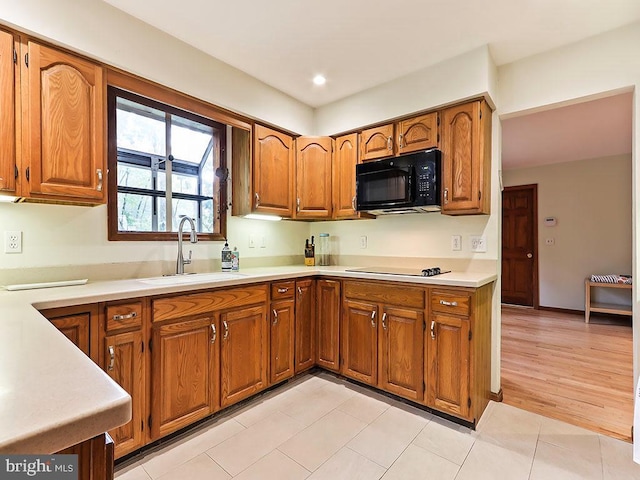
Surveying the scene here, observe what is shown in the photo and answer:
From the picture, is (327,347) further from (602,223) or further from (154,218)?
(602,223)

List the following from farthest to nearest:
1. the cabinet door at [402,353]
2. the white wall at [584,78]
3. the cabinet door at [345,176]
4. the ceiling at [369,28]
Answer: the cabinet door at [345,176] < the cabinet door at [402,353] < the white wall at [584,78] < the ceiling at [369,28]

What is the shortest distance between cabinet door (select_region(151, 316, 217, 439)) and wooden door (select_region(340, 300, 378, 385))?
1.03 meters

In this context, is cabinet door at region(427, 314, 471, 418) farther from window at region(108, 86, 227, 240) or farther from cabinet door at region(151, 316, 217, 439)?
window at region(108, 86, 227, 240)

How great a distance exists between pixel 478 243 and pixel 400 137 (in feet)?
3.43

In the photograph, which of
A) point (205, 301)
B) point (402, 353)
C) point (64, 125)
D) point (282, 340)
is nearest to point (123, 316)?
point (205, 301)

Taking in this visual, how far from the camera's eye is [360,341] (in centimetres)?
251

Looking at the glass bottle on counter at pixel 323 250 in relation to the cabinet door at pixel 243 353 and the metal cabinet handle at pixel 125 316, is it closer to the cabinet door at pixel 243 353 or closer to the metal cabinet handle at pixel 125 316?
the cabinet door at pixel 243 353

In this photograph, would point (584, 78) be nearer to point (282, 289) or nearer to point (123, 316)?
point (282, 289)

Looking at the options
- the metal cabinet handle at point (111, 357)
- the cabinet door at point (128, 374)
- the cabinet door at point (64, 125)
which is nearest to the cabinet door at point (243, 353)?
the cabinet door at point (128, 374)

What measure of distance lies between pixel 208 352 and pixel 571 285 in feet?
18.4

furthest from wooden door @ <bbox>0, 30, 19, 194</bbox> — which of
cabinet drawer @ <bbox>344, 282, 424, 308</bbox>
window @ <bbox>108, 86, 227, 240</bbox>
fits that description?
cabinet drawer @ <bbox>344, 282, 424, 308</bbox>

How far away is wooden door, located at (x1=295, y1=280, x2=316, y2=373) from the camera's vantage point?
261 cm

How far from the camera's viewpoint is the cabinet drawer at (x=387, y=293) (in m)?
2.20

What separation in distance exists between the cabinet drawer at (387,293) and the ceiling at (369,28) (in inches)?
65.5
